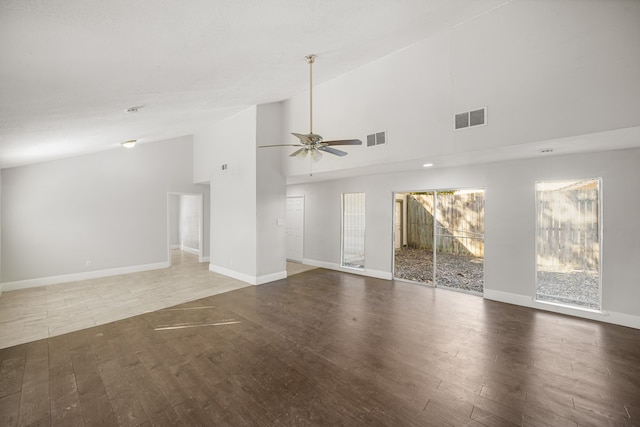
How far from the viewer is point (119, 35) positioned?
184 centimetres

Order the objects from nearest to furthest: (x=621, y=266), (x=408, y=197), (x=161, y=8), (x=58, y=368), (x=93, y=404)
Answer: (x=161, y=8) < (x=93, y=404) < (x=58, y=368) < (x=621, y=266) < (x=408, y=197)

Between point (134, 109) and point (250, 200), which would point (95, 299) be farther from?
point (134, 109)

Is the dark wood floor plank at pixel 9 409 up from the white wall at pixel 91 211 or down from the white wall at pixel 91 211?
down

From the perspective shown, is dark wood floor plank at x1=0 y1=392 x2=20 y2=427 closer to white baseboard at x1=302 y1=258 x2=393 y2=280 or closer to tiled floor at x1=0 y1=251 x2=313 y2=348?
tiled floor at x1=0 y1=251 x2=313 y2=348

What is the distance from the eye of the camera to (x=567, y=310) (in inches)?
166

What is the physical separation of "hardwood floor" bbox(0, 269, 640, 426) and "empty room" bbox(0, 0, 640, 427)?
26 mm

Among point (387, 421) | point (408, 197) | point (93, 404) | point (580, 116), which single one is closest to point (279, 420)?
point (387, 421)

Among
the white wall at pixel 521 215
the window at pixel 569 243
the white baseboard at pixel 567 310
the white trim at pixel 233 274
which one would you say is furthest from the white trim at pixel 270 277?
the window at pixel 569 243

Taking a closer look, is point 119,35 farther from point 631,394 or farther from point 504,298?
point 504,298

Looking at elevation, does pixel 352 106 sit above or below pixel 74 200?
above

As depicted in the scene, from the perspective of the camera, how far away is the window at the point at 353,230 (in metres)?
6.99

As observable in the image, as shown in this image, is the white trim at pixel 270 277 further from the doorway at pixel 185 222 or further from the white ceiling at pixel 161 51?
the doorway at pixel 185 222

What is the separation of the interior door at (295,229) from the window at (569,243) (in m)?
5.59

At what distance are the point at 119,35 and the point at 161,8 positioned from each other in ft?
1.20
